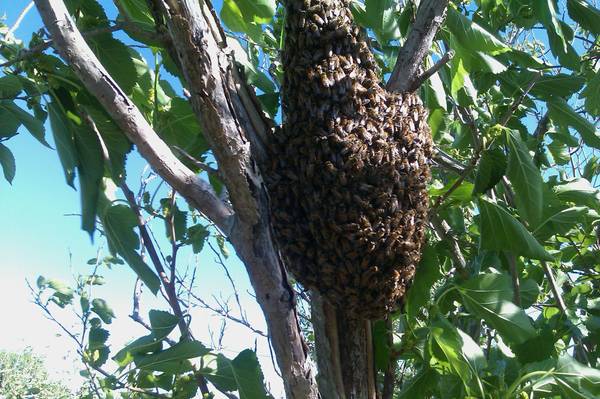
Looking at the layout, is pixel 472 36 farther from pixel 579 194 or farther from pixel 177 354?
pixel 177 354

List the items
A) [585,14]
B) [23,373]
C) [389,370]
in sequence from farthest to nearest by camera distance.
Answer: [23,373], [585,14], [389,370]

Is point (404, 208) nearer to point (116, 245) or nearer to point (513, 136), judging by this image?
point (513, 136)

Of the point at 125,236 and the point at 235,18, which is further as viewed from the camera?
the point at 235,18

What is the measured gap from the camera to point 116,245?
128 cm

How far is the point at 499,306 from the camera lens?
52.1 inches

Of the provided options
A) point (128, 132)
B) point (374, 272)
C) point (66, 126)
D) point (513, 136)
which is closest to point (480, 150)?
point (513, 136)

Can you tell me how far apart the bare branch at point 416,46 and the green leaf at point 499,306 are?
440 millimetres

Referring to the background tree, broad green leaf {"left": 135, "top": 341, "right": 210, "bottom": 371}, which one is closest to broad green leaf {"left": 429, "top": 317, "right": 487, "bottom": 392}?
the background tree

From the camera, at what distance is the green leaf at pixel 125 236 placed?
1.22m

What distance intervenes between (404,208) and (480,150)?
31 centimetres

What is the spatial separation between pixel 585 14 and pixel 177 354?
52.8 inches

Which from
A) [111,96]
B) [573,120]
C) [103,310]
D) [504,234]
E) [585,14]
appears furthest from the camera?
[103,310]

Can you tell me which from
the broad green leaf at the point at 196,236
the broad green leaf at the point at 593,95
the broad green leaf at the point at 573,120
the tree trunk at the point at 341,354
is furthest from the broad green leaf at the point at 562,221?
the broad green leaf at the point at 196,236

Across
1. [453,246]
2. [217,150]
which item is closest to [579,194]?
[453,246]
